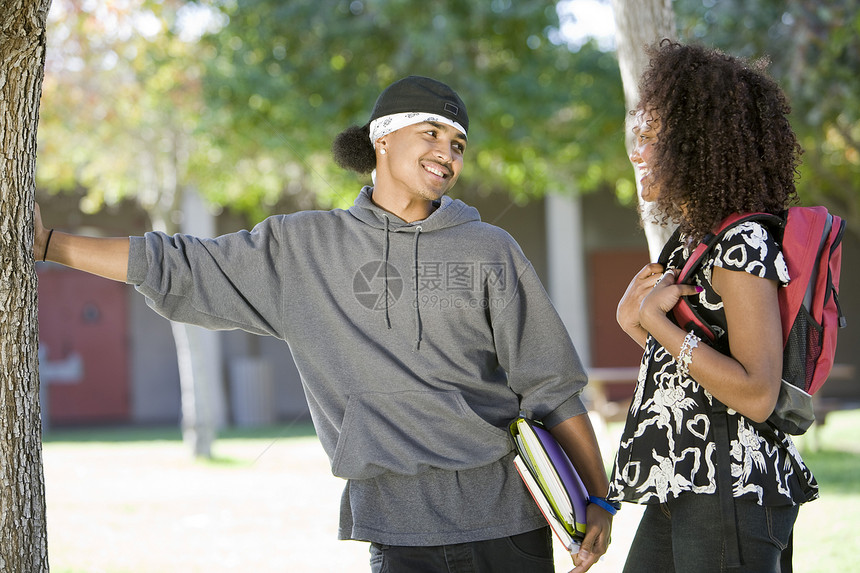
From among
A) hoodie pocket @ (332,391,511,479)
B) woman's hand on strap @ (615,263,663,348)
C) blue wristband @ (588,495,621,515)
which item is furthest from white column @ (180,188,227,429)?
woman's hand on strap @ (615,263,663,348)

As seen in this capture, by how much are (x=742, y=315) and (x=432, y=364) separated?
0.91 m

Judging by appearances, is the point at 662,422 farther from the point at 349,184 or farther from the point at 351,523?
the point at 349,184

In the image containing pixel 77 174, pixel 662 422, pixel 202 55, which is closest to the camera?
pixel 662 422

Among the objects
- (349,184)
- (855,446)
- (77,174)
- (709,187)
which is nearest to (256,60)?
(349,184)

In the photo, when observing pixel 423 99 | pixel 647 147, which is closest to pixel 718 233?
pixel 647 147

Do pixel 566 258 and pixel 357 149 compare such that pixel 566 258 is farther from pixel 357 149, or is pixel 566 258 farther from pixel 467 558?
pixel 467 558

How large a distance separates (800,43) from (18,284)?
7988mm

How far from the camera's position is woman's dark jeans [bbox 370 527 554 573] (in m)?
2.68

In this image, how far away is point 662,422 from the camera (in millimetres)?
2377

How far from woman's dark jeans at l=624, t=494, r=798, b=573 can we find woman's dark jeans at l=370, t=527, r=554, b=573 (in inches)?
17.2

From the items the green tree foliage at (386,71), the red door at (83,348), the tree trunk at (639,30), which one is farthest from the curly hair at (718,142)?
the red door at (83,348)

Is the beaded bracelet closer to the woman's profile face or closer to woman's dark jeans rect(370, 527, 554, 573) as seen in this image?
the woman's profile face

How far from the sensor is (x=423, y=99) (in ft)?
9.69

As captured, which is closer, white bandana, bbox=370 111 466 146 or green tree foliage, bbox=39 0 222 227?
white bandana, bbox=370 111 466 146
